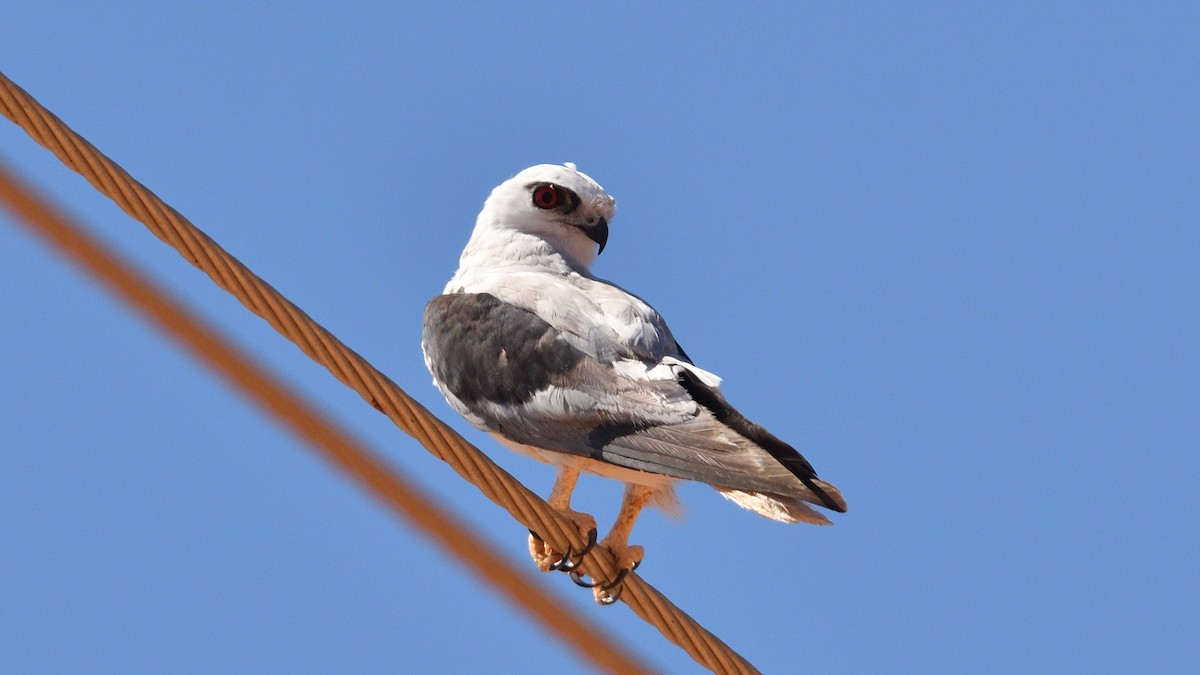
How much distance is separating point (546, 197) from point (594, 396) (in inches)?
74.5

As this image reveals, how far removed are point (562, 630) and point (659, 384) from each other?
1685mm

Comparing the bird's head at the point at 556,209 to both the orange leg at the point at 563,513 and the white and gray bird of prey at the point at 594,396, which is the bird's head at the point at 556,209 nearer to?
the white and gray bird of prey at the point at 594,396

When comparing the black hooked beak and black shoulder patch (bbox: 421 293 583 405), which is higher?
the black hooked beak

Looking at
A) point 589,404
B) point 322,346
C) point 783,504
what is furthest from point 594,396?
point 322,346

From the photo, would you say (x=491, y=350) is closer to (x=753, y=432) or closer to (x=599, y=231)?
(x=753, y=432)

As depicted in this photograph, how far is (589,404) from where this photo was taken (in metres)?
6.03

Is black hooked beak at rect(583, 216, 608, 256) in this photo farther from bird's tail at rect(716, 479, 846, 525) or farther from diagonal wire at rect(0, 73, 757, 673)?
diagonal wire at rect(0, 73, 757, 673)

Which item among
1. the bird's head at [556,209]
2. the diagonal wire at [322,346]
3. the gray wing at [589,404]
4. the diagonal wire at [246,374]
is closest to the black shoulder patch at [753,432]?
the gray wing at [589,404]

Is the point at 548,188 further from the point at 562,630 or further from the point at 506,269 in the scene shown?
the point at 562,630

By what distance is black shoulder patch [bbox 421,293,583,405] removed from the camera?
20.5 ft

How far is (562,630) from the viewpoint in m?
4.37

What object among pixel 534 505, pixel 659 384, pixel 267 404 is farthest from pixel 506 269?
pixel 267 404

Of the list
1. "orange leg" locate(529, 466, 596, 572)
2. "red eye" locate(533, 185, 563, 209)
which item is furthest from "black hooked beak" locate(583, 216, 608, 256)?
"orange leg" locate(529, 466, 596, 572)

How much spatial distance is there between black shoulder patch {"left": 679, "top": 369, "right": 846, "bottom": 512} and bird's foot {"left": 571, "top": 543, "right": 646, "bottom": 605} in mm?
657
